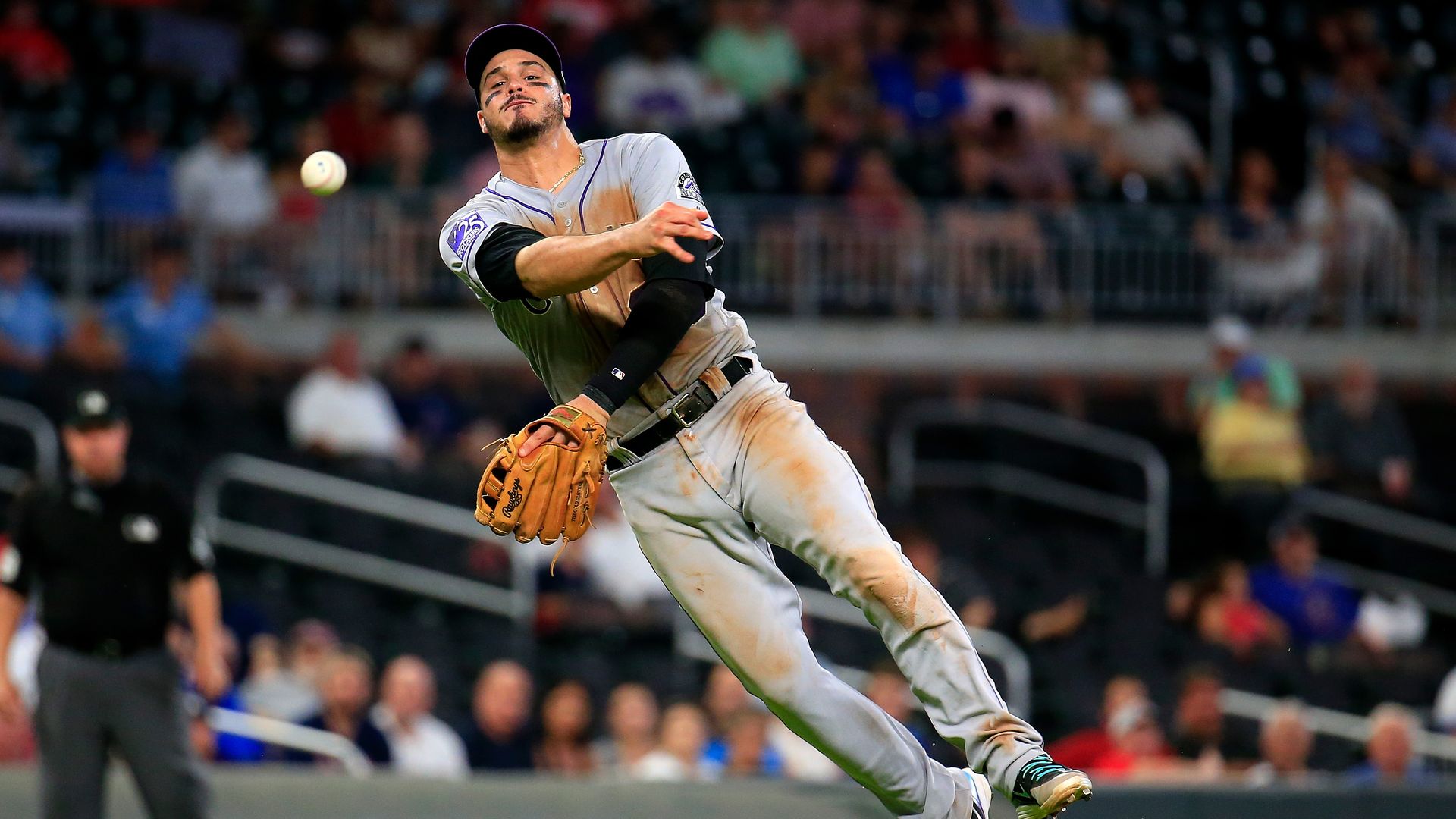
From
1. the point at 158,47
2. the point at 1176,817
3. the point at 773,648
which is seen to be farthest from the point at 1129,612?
the point at 158,47

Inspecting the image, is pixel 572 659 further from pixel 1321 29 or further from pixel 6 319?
pixel 1321 29

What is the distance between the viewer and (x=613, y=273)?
14.0 feet

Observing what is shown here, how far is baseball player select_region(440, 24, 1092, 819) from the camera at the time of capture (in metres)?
4.18

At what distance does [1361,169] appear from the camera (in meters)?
13.4

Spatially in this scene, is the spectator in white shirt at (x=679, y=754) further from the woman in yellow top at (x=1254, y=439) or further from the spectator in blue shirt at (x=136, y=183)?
the spectator in blue shirt at (x=136, y=183)

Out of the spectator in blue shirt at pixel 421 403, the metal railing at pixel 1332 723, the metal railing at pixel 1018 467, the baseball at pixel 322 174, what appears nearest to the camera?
the baseball at pixel 322 174

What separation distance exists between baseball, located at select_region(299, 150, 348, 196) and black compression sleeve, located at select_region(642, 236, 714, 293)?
0.92m

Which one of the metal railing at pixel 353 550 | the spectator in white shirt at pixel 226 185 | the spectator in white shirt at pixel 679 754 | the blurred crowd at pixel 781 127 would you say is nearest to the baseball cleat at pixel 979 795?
the spectator in white shirt at pixel 679 754

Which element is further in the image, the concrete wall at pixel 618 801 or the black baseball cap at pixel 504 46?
the concrete wall at pixel 618 801

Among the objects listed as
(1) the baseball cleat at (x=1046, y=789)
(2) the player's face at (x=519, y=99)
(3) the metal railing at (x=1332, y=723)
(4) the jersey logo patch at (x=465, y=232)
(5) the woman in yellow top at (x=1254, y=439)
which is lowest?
(3) the metal railing at (x=1332, y=723)

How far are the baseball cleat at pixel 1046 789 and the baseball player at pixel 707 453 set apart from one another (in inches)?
0.4

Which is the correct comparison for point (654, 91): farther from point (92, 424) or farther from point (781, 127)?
point (92, 424)

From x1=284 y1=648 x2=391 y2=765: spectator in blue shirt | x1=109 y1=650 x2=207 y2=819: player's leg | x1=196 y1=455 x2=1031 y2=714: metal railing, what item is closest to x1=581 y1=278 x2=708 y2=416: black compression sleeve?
x1=109 y1=650 x2=207 y2=819: player's leg

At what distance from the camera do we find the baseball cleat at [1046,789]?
398 centimetres
